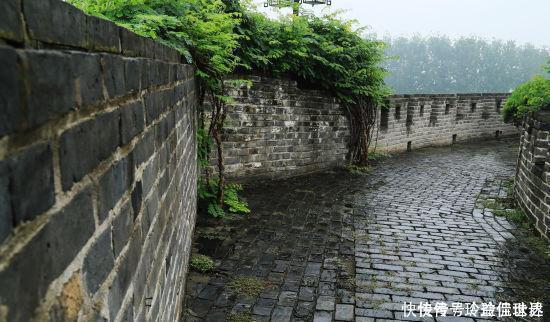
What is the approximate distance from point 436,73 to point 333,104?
60.4 metres

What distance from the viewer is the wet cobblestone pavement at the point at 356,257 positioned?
3.93 metres

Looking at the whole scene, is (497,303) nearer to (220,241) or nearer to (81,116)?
(220,241)

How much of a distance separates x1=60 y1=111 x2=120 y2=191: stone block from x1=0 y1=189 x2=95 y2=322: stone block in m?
0.07

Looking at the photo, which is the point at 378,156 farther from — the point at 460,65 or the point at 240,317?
the point at 460,65

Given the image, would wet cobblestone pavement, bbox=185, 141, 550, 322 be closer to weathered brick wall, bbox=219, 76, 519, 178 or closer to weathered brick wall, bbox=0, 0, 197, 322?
weathered brick wall, bbox=219, 76, 519, 178

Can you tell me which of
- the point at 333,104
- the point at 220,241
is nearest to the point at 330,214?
the point at 220,241

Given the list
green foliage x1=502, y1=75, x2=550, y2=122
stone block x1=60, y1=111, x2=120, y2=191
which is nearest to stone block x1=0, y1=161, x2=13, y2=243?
stone block x1=60, y1=111, x2=120, y2=191

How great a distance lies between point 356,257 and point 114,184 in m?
4.19

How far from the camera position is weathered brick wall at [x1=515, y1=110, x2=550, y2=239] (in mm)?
5852

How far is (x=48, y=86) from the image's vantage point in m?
0.86

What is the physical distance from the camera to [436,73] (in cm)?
6384

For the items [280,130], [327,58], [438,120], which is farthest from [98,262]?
[438,120]

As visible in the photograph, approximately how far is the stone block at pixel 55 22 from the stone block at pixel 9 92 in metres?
0.11

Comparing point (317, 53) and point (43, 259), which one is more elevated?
point (317, 53)
